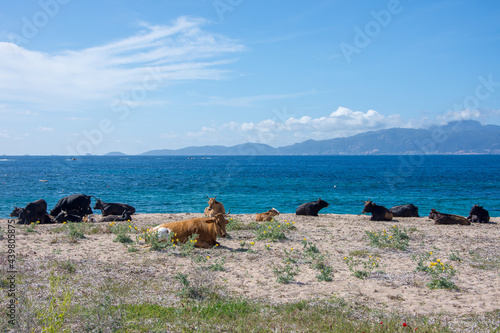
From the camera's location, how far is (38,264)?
362 inches

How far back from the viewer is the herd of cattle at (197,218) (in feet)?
39.5

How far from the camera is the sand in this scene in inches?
299

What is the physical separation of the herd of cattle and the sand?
74 cm

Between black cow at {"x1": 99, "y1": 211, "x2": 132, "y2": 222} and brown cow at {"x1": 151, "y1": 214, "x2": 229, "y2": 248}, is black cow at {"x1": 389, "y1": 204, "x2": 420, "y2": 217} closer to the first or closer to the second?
brown cow at {"x1": 151, "y1": 214, "x2": 229, "y2": 248}

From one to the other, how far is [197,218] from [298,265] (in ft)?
12.7

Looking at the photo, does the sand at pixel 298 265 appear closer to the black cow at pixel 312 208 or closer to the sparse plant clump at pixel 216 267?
the sparse plant clump at pixel 216 267

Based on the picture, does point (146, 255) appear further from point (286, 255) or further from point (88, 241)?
point (286, 255)

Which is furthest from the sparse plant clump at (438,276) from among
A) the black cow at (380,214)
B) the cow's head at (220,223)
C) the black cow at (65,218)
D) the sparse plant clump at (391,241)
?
the black cow at (65,218)

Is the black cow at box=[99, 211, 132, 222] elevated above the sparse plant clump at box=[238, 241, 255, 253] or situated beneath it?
situated beneath

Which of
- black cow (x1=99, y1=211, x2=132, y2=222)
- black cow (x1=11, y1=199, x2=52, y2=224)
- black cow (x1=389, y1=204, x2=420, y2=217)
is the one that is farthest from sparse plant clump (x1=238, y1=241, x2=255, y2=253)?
black cow (x1=389, y1=204, x2=420, y2=217)

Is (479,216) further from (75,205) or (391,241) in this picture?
(75,205)

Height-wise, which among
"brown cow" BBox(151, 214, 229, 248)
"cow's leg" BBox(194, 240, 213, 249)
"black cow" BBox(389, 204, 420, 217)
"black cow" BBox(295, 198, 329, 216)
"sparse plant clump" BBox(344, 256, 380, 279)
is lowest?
"black cow" BBox(389, 204, 420, 217)

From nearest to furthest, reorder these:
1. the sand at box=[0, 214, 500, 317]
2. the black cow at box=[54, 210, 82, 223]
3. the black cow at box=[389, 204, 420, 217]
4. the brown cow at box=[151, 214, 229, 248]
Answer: the sand at box=[0, 214, 500, 317] → the brown cow at box=[151, 214, 229, 248] → the black cow at box=[54, 210, 82, 223] → the black cow at box=[389, 204, 420, 217]

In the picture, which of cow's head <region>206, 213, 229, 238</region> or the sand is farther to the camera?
cow's head <region>206, 213, 229, 238</region>
